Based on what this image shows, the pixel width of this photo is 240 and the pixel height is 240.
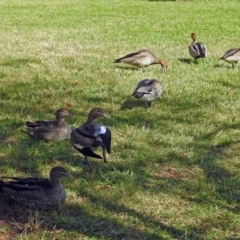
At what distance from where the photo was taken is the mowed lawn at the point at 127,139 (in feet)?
17.3

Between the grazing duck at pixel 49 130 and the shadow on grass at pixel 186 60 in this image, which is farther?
the shadow on grass at pixel 186 60

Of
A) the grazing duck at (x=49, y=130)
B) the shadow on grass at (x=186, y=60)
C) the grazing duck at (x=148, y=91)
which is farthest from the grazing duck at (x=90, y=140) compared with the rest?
the shadow on grass at (x=186, y=60)

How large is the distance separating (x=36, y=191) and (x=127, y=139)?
2.03 metres

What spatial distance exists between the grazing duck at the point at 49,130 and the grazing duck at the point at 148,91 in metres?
1.45

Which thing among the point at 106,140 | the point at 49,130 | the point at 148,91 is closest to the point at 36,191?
the point at 106,140

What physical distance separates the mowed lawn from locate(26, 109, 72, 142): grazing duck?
3.5 inches

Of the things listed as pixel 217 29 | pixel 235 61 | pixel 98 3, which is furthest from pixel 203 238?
pixel 98 3

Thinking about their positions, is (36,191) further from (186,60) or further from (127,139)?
(186,60)

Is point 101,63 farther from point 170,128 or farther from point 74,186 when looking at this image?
point 74,186

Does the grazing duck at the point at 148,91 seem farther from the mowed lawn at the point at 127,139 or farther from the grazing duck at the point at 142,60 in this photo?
the grazing duck at the point at 142,60

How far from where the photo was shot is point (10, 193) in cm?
542

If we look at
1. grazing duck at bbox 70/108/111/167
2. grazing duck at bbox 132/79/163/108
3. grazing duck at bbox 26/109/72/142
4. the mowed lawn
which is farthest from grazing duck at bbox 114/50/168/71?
grazing duck at bbox 70/108/111/167

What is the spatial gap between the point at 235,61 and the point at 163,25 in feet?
22.7

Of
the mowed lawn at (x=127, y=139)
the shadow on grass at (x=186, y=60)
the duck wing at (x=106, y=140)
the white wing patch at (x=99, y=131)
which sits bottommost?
the mowed lawn at (x=127, y=139)
